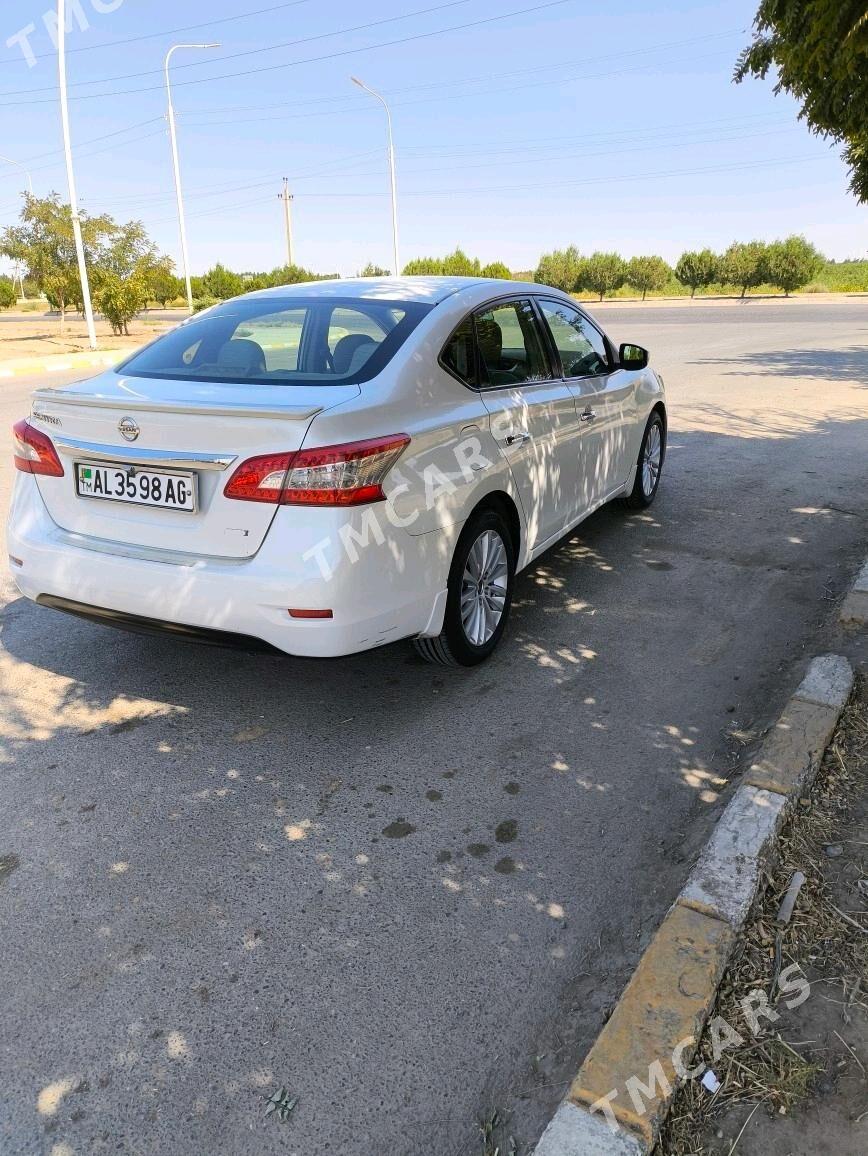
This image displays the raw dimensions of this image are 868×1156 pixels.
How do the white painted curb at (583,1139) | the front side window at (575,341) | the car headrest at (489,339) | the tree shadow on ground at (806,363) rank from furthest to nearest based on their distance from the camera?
the tree shadow on ground at (806,363) → the front side window at (575,341) → the car headrest at (489,339) → the white painted curb at (583,1139)

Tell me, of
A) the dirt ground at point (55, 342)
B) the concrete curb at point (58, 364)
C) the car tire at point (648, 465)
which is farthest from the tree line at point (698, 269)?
the car tire at point (648, 465)

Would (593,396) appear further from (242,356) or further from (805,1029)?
(805,1029)

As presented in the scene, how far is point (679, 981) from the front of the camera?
7.20ft

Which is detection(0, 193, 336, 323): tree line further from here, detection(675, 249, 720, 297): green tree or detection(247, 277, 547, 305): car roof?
detection(675, 249, 720, 297): green tree

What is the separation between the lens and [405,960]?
241cm

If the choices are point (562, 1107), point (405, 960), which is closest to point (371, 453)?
point (405, 960)

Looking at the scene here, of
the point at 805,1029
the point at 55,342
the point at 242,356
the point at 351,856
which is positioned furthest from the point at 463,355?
the point at 55,342

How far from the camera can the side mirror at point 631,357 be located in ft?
18.9

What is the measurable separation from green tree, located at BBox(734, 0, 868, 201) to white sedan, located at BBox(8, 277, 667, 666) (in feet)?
5.03

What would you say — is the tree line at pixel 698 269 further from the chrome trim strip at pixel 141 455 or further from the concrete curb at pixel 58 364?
the chrome trim strip at pixel 141 455

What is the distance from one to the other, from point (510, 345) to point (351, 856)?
263cm

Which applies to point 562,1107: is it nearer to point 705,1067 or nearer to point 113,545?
point 705,1067

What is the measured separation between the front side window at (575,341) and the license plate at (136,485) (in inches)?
97.2

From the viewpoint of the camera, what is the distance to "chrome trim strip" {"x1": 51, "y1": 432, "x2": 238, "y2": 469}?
122 inches
